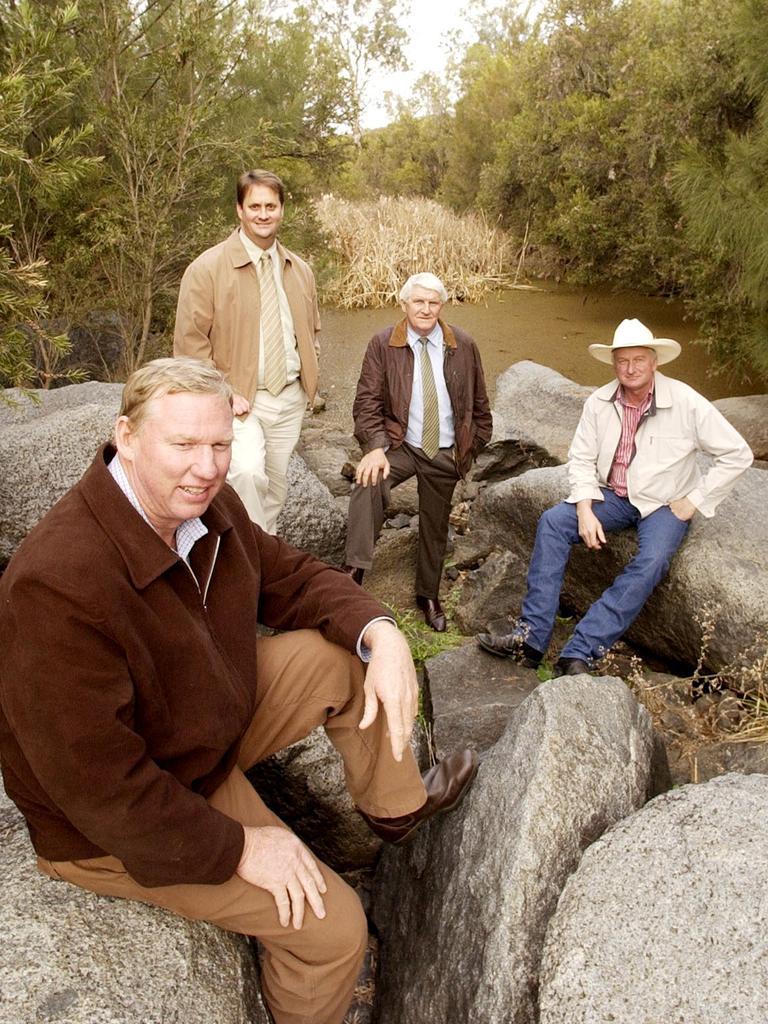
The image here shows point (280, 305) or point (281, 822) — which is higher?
point (280, 305)

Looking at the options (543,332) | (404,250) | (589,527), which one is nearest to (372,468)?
(589,527)

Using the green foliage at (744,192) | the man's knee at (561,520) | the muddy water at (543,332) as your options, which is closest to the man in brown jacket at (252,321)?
the man's knee at (561,520)

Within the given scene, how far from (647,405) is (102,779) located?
9.91ft

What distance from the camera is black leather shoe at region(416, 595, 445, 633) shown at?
4.74m

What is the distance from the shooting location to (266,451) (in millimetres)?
4488

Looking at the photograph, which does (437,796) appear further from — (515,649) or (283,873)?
(515,649)

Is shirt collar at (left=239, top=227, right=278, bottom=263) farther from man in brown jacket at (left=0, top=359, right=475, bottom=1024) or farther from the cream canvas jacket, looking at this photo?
man in brown jacket at (left=0, top=359, right=475, bottom=1024)

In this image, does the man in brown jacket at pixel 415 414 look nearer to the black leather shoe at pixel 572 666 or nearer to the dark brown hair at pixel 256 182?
the dark brown hair at pixel 256 182

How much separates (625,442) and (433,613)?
143 cm

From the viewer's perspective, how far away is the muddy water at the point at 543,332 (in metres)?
9.62

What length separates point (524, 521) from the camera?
4.95 meters

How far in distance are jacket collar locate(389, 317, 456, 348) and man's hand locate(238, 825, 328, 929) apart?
2.95m

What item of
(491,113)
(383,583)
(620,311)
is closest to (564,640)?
(383,583)

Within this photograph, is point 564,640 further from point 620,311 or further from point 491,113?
point 491,113
